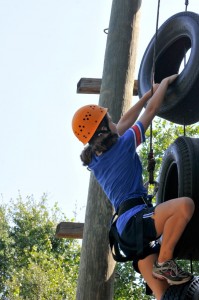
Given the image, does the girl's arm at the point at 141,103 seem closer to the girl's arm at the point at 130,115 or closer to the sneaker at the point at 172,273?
the girl's arm at the point at 130,115

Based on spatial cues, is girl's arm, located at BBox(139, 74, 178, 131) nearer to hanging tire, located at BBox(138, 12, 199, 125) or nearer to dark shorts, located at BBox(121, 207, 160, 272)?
hanging tire, located at BBox(138, 12, 199, 125)

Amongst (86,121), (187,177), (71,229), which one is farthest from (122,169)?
(71,229)

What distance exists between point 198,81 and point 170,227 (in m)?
1.39

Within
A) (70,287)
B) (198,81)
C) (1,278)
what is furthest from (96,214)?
(1,278)

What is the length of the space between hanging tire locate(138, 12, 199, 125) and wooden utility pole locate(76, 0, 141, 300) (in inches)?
10.0

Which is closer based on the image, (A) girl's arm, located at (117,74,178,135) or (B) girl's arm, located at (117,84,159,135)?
(A) girl's arm, located at (117,74,178,135)

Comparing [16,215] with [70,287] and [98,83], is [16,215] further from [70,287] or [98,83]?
[98,83]

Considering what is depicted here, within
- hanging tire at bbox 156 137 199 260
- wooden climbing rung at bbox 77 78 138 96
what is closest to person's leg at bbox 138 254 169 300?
hanging tire at bbox 156 137 199 260

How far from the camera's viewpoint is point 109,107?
6164 millimetres

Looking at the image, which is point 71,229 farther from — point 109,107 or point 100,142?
point 100,142

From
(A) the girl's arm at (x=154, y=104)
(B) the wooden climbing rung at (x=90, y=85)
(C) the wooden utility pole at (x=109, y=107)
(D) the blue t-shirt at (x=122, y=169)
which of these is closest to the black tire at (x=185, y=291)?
(D) the blue t-shirt at (x=122, y=169)

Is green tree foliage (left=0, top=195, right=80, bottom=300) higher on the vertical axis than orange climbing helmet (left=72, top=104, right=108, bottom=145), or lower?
lower

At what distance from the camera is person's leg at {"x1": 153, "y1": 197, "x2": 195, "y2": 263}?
13.6ft

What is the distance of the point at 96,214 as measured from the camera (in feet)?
19.3
